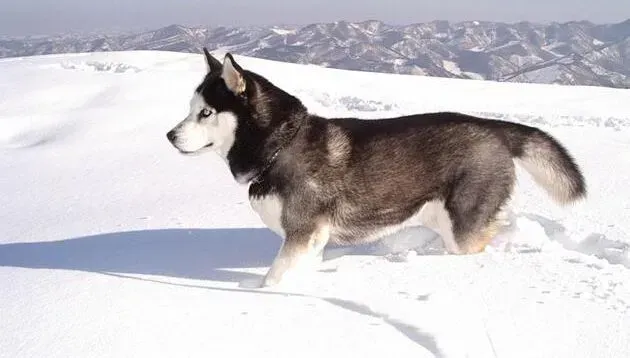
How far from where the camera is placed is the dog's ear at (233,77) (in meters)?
4.22

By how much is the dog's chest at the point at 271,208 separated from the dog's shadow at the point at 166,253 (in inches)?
18.5

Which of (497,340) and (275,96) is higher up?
(275,96)

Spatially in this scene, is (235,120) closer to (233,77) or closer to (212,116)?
(212,116)

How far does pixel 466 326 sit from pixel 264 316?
123 centimetres

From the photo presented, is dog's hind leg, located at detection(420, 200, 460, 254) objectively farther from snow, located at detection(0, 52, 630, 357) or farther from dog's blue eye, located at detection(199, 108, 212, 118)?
dog's blue eye, located at detection(199, 108, 212, 118)

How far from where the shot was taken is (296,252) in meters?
4.31

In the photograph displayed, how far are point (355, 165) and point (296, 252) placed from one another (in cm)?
85

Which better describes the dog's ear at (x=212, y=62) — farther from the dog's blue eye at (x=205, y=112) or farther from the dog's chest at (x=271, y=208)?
the dog's chest at (x=271, y=208)

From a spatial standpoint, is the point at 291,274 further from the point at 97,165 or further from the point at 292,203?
the point at 97,165

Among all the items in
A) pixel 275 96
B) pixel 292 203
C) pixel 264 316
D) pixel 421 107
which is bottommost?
pixel 421 107

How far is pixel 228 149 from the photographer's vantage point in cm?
450

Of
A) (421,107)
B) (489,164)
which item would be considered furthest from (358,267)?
(421,107)

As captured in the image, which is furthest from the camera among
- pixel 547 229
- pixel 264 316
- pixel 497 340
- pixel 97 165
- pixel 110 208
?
pixel 97 165

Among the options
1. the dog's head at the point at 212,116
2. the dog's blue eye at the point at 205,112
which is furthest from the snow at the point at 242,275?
the dog's blue eye at the point at 205,112
